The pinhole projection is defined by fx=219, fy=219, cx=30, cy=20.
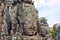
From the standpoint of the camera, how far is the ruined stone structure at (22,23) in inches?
1000

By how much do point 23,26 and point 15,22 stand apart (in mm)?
1258

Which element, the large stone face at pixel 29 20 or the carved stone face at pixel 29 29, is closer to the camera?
the carved stone face at pixel 29 29

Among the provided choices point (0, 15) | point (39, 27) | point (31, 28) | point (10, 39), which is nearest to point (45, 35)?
point (39, 27)

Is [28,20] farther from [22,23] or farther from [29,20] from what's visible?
[22,23]

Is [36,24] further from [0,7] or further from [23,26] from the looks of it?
[0,7]

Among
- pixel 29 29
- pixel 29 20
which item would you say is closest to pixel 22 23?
pixel 29 20

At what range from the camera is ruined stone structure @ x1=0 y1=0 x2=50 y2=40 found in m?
25.4

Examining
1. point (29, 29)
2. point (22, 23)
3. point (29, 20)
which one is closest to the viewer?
point (29, 29)

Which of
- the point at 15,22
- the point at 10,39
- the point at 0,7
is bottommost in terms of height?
the point at 10,39

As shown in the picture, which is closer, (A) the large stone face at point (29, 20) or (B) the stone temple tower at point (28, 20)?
(B) the stone temple tower at point (28, 20)

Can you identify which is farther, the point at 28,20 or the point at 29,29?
the point at 28,20

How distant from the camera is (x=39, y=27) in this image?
27609 millimetres

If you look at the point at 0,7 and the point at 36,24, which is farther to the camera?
the point at 0,7

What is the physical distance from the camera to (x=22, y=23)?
26.0 metres
